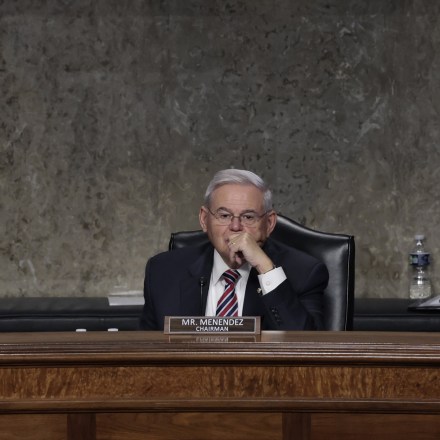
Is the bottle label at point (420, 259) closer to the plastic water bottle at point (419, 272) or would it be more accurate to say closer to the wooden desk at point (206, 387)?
the plastic water bottle at point (419, 272)

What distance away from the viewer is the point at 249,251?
2.99 meters

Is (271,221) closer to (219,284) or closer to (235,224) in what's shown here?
(235,224)

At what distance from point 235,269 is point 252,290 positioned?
0.31 ft

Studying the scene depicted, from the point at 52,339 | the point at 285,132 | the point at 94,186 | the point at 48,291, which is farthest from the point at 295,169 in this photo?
the point at 52,339

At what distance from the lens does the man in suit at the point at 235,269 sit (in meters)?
2.99

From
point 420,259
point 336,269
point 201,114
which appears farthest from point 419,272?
point 336,269

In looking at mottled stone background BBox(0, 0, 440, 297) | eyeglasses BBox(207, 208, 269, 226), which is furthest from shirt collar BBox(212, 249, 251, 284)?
mottled stone background BBox(0, 0, 440, 297)

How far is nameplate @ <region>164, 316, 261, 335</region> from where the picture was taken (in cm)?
223

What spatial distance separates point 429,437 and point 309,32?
3.04 meters

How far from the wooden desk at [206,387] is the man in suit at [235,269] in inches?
36.8

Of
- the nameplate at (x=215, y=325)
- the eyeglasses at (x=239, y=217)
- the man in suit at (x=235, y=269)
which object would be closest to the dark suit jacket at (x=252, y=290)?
the man in suit at (x=235, y=269)

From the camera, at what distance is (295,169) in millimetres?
4707

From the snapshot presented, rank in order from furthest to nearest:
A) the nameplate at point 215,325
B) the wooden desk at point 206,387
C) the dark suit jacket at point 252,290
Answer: the dark suit jacket at point 252,290 < the nameplate at point 215,325 < the wooden desk at point 206,387

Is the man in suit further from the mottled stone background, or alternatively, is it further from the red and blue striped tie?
the mottled stone background
